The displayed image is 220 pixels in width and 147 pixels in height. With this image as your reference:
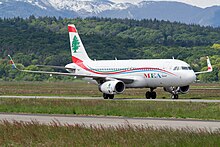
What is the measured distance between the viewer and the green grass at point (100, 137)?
2344 cm

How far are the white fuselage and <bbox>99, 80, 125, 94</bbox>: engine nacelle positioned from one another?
1480 mm

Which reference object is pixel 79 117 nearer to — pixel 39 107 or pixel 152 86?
pixel 39 107

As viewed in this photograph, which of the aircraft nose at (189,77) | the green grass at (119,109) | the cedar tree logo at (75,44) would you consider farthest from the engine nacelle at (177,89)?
the green grass at (119,109)

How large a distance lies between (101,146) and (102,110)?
20486 mm

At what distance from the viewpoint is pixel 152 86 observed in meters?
62.2

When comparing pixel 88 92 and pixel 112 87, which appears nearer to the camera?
pixel 112 87

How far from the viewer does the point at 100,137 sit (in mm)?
25047

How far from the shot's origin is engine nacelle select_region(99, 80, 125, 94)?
60.4m

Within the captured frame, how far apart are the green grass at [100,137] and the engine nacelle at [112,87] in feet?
104

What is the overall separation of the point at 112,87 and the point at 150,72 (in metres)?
3.77

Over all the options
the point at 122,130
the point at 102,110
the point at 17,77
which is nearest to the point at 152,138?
the point at 122,130

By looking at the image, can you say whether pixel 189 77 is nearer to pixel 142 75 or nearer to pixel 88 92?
pixel 142 75

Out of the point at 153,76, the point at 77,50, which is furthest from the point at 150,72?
the point at 77,50

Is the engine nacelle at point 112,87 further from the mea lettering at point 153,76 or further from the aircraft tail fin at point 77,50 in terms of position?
the aircraft tail fin at point 77,50
